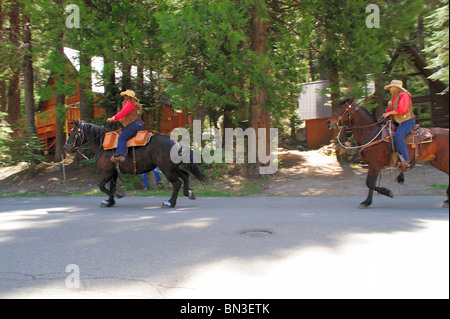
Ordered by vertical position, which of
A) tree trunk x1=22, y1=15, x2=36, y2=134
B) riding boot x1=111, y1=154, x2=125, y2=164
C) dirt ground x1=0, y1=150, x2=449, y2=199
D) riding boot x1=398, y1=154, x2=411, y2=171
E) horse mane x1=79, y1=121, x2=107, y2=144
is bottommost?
dirt ground x1=0, y1=150, x2=449, y2=199

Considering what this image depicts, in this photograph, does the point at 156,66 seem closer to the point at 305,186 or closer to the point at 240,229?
the point at 305,186

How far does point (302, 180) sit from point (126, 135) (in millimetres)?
7422

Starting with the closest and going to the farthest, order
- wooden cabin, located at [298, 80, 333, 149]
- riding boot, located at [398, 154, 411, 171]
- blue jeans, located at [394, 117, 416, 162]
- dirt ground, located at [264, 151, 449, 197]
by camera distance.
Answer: blue jeans, located at [394, 117, 416, 162] < riding boot, located at [398, 154, 411, 171] < dirt ground, located at [264, 151, 449, 197] < wooden cabin, located at [298, 80, 333, 149]

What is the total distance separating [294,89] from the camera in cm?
1367

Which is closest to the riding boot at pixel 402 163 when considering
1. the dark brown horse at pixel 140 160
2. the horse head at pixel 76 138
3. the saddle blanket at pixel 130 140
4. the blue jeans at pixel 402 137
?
the blue jeans at pixel 402 137

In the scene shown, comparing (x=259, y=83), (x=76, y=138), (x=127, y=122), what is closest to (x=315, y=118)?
(x=259, y=83)

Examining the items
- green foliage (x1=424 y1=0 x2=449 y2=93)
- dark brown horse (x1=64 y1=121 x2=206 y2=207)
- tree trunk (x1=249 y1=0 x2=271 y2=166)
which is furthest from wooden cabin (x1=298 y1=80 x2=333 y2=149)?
dark brown horse (x1=64 y1=121 x2=206 y2=207)

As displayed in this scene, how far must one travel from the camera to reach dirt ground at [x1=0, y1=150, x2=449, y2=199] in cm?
1088

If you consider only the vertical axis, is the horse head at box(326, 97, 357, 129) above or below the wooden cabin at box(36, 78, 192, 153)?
below

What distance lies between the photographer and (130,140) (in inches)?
350

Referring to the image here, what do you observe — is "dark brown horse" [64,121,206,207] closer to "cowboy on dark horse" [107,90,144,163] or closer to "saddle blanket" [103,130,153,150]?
"saddle blanket" [103,130,153,150]

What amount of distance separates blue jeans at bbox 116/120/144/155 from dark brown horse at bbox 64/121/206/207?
34 centimetres

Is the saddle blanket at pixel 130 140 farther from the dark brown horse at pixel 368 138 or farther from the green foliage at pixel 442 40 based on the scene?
the green foliage at pixel 442 40

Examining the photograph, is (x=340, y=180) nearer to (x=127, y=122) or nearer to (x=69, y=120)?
(x=127, y=122)
